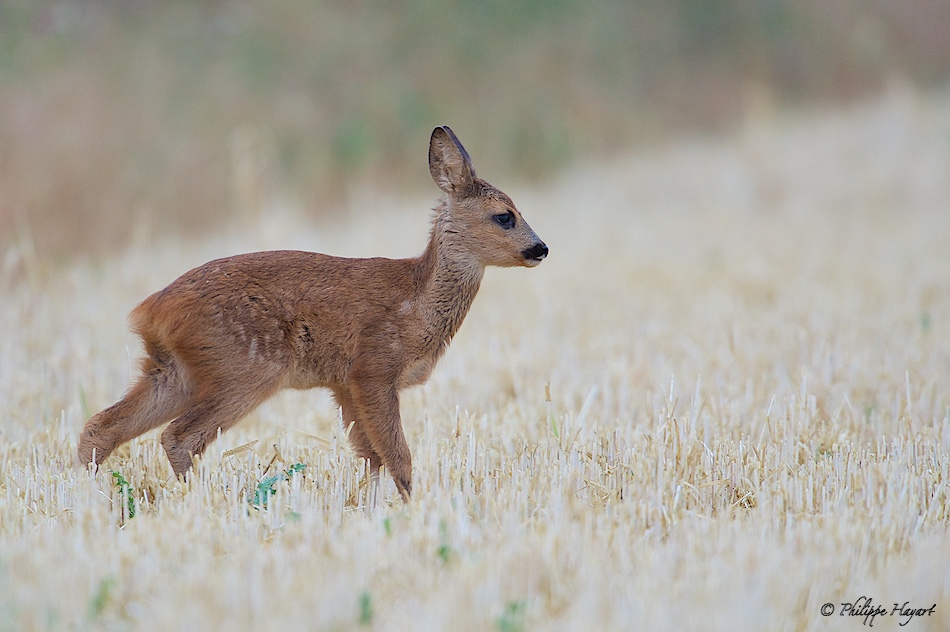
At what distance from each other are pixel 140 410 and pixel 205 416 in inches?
14.1

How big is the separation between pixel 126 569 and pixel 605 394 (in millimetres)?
3426

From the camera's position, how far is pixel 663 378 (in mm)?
6859

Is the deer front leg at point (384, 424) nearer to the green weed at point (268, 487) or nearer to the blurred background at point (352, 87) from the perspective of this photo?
the green weed at point (268, 487)

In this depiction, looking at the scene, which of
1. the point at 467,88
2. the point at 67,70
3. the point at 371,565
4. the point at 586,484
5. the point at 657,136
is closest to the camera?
the point at 371,565

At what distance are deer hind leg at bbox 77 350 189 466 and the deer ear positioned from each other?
1.66 metres

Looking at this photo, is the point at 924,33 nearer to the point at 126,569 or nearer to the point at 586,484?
the point at 586,484

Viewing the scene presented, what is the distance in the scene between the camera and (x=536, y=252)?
5461 millimetres

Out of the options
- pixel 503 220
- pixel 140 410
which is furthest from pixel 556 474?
pixel 140 410

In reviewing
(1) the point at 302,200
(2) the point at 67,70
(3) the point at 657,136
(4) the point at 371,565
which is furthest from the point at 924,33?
(4) the point at 371,565

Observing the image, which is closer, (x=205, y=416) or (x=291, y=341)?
(x=205, y=416)

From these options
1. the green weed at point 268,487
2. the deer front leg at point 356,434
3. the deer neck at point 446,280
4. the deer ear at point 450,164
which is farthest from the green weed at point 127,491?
the deer ear at point 450,164

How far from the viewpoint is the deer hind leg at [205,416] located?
488 centimetres
